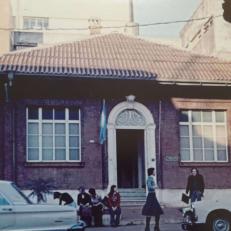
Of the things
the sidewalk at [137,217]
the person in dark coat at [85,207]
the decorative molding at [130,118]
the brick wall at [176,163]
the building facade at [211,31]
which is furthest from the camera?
the building facade at [211,31]

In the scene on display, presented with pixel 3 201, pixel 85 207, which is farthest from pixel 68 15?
pixel 3 201

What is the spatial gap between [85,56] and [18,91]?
3.63m

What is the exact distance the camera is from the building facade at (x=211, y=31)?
28.4 m

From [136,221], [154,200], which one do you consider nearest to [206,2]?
[136,221]

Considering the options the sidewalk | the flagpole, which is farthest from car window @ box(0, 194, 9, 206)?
the flagpole

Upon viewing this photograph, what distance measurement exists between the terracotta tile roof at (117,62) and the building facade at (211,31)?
8.06 feet

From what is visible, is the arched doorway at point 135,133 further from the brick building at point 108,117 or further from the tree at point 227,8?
the tree at point 227,8

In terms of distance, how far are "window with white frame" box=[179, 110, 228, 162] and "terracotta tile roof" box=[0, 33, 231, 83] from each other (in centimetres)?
160

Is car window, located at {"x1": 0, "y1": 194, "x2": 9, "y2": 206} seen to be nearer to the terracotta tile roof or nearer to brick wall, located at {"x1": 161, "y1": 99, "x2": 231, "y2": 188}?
the terracotta tile roof

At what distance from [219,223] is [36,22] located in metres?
33.7

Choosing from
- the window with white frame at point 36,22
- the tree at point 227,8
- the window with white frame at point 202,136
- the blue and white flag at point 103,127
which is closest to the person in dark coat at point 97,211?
the blue and white flag at point 103,127

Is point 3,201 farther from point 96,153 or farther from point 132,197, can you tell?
point 132,197

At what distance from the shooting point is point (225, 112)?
24141mm

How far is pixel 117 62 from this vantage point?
79.2 ft
